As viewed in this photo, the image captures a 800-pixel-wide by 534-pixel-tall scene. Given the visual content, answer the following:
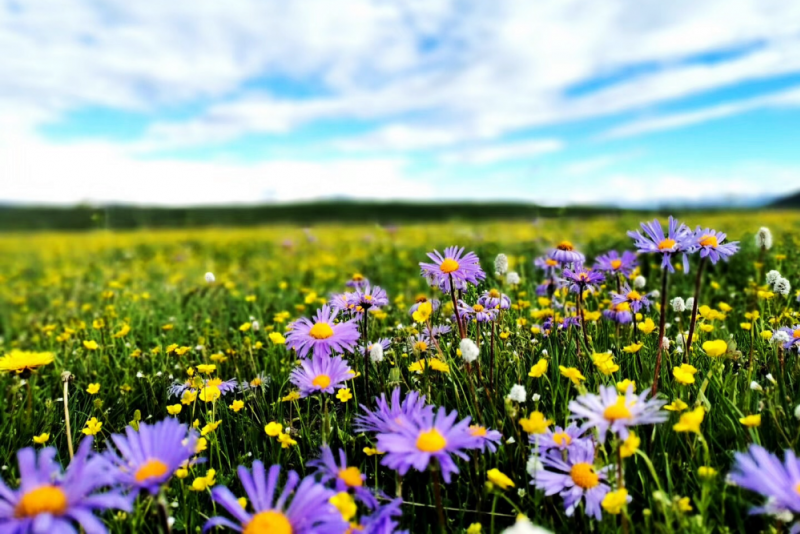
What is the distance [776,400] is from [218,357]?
2.38 metres

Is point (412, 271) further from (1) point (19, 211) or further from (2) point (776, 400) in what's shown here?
(1) point (19, 211)

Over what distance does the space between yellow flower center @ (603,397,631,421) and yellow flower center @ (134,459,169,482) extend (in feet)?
3.60

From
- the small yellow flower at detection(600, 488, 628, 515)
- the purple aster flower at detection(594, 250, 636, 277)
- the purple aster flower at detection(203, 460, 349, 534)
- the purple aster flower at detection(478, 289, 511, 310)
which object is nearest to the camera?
the purple aster flower at detection(203, 460, 349, 534)

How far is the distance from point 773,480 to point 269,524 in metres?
1.11

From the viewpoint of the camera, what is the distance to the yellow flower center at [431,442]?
4.31ft

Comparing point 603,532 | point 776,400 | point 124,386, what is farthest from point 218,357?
point 776,400

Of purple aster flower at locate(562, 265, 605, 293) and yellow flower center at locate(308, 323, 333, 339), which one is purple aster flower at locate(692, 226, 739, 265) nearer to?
purple aster flower at locate(562, 265, 605, 293)

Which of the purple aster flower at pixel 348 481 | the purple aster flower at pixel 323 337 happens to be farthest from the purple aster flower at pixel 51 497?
the purple aster flower at pixel 323 337

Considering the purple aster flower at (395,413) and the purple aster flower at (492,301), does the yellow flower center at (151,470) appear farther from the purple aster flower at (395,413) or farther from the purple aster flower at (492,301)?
the purple aster flower at (492,301)

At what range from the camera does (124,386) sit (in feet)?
8.11

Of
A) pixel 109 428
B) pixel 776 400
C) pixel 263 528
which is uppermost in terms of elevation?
pixel 776 400

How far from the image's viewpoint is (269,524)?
112cm

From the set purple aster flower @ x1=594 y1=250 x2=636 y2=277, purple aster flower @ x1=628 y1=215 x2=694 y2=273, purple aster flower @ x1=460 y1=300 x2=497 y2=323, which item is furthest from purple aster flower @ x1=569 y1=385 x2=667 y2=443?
purple aster flower @ x1=594 y1=250 x2=636 y2=277

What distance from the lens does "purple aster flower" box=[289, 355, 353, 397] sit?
1624 mm
